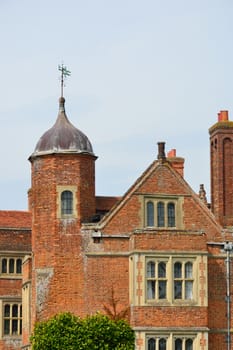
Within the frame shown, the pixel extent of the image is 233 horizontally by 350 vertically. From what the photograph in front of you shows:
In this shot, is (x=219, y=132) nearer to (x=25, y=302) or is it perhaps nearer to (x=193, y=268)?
(x=193, y=268)

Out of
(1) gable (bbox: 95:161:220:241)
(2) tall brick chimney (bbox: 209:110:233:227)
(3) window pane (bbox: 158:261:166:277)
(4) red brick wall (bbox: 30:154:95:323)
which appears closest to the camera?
(3) window pane (bbox: 158:261:166:277)

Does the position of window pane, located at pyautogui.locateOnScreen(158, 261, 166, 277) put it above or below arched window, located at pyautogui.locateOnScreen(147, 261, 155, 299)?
above

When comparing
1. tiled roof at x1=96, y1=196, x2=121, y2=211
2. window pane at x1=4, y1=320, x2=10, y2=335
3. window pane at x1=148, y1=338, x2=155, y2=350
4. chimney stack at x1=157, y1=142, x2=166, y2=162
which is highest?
chimney stack at x1=157, y1=142, x2=166, y2=162

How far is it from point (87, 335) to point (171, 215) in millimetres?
5930

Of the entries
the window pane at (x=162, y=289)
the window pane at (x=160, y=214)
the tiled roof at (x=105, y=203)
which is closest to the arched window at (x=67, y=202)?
the tiled roof at (x=105, y=203)

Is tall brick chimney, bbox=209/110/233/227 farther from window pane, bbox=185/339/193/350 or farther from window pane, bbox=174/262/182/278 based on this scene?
window pane, bbox=185/339/193/350

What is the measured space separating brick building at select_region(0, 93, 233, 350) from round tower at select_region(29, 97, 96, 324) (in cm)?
4

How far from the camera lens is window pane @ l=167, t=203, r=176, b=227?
151 feet

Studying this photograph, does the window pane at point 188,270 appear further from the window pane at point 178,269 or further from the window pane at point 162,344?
the window pane at point 162,344

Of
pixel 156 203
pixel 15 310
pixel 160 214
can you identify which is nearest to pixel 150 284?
pixel 160 214

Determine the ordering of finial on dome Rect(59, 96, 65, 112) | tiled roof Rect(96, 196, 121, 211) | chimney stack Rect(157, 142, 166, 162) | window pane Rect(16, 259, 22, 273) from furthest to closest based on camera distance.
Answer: window pane Rect(16, 259, 22, 273) → tiled roof Rect(96, 196, 121, 211) → finial on dome Rect(59, 96, 65, 112) → chimney stack Rect(157, 142, 166, 162)

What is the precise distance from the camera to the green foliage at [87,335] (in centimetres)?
4369

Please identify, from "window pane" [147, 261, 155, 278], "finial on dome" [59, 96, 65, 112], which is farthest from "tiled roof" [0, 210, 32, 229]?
"window pane" [147, 261, 155, 278]

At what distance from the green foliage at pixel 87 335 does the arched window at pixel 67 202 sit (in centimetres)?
423
